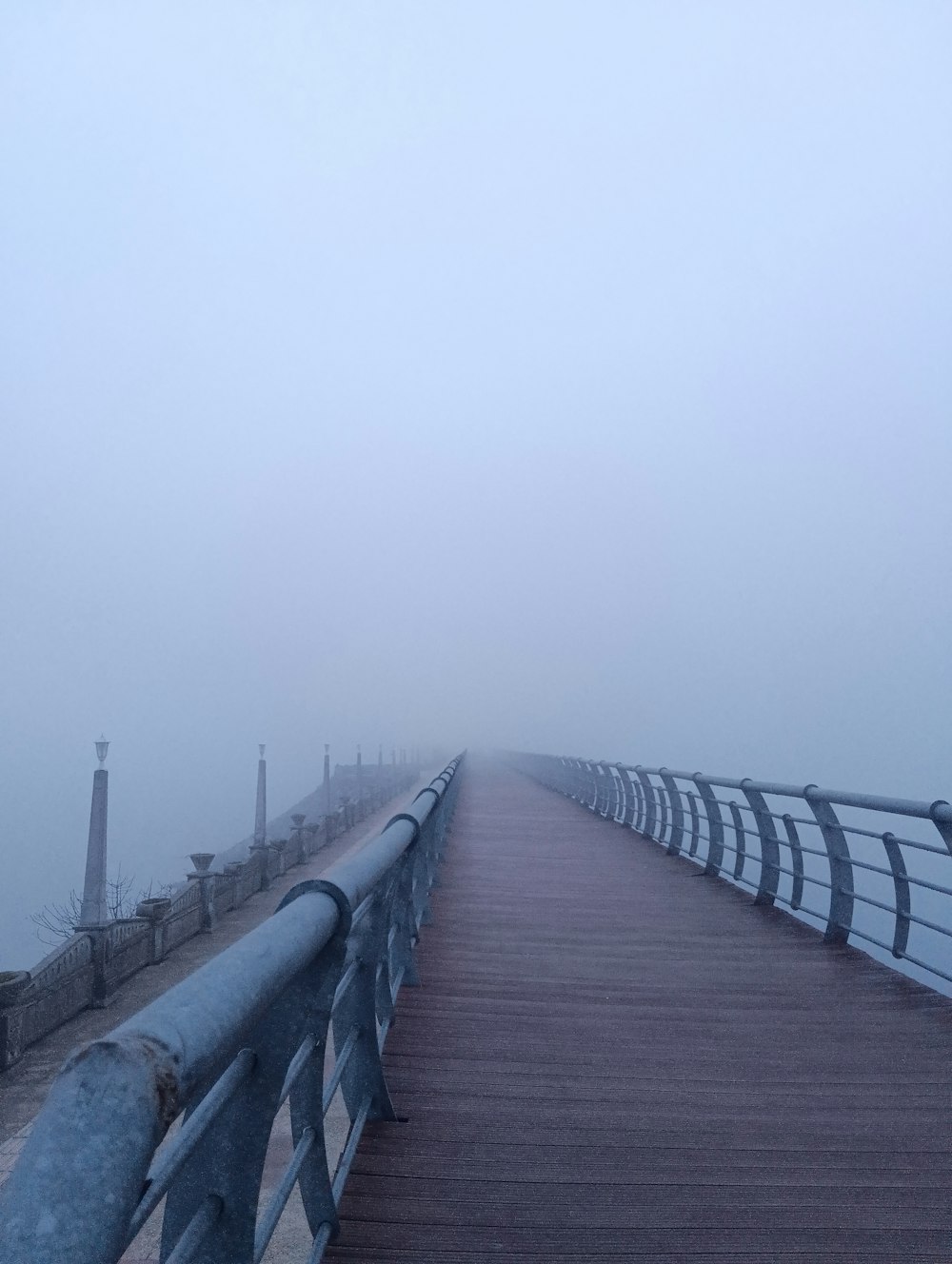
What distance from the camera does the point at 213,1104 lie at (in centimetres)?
160

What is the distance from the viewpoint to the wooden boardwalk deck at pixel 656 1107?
2.85m

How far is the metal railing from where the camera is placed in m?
0.99

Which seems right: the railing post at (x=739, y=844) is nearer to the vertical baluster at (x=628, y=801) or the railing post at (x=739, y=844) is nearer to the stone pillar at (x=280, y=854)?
the vertical baluster at (x=628, y=801)

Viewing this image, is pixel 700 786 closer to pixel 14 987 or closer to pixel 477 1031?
pixel 477 1031

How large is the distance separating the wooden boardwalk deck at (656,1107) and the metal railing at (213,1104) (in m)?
0.40

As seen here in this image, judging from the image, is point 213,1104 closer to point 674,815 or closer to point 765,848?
point 765,848

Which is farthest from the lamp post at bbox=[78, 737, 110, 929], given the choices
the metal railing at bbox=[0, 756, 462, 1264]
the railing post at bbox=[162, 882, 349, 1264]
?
the railing post at bbox=[162, 882, 349, 1264]

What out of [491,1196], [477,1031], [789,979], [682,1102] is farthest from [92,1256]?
[789,979]

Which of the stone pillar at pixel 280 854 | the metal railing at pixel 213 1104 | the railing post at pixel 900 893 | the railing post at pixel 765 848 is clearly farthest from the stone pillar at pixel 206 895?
the metal railing at pixel 213 1104

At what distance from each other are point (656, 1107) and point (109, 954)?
418 inches

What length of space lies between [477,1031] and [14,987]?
746 cm

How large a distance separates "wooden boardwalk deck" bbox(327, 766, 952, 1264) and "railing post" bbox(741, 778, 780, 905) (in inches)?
44.0

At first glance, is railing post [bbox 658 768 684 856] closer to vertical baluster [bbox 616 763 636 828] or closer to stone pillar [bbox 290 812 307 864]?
vertical baluster [bbox 616 763 636 828]

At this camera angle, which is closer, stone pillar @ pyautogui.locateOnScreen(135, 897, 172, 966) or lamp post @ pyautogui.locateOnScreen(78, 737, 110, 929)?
stone pillar @ pyautogui.locateOnScreen(135, 897, 172, 966)
